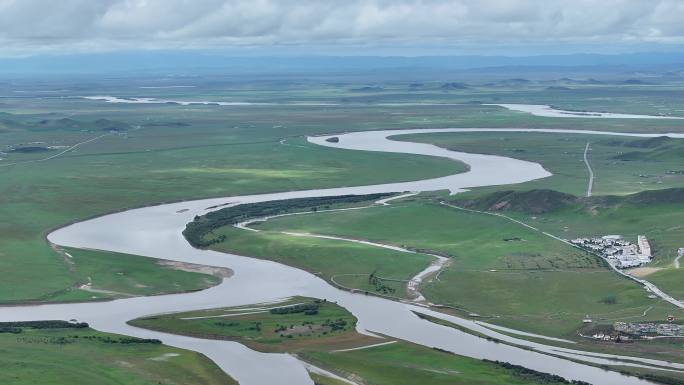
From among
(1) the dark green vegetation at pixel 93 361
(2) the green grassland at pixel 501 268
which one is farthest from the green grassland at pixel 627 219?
(1) the dark green vegetation at pixel 93 361

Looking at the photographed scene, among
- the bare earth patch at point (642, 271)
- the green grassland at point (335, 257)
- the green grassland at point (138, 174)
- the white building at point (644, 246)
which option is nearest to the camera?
the bare earth patch at point (642, 271)

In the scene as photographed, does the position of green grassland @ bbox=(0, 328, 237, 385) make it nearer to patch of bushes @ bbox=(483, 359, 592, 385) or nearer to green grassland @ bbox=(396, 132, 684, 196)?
patch of bushes @ bbox=(483, 359, 592, 385)

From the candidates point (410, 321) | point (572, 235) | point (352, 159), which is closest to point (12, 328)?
point (410, 321)

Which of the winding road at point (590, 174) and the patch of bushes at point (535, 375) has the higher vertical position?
the patch of bushes at point (535, 375)

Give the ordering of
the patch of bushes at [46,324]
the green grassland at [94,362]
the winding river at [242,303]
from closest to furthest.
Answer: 1. the green grassland at [94,362]
2. the winding river at [242,303]
3. the patch of bushes at [46,324]

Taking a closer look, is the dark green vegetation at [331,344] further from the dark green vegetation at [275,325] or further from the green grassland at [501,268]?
the green grassland at [501,268]

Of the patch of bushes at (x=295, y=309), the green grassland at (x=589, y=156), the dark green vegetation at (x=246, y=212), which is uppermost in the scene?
the patch of bushes at (x=295, y=309)

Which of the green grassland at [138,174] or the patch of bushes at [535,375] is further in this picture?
the green grassland at [138,174]

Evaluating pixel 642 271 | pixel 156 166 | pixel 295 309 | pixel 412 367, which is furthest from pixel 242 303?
pixel 156 166
